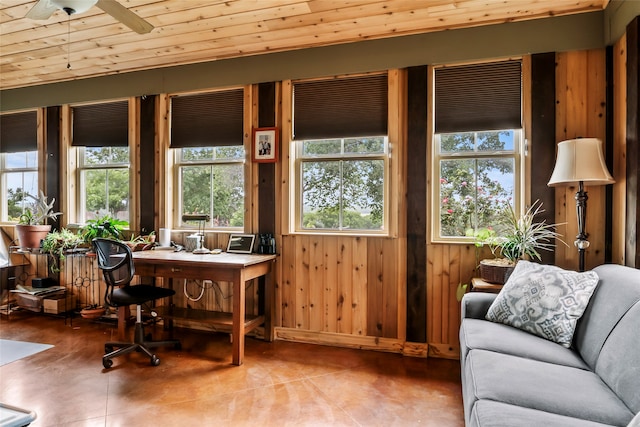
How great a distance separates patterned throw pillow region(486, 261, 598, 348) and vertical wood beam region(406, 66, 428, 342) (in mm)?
857

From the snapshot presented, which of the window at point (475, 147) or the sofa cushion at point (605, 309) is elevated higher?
the window at point (475, 147)

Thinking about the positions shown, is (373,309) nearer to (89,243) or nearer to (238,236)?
(238,236)

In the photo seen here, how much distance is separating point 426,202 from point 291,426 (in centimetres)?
193

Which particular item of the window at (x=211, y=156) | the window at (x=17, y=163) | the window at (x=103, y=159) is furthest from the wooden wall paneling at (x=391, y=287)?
the window at (x=17, y=163)

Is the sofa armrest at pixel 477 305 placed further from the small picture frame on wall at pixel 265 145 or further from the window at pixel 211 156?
the window at pixel 211 156

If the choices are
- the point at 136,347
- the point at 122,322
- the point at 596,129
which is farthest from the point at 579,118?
the point at 122,322

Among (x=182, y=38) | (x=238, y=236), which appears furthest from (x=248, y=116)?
(x=238, y=236)

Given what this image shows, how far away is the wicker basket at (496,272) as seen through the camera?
2547mm

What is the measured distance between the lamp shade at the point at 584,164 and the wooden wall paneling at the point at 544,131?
33 cm

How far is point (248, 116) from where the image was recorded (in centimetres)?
350

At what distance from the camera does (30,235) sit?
3.95 meters

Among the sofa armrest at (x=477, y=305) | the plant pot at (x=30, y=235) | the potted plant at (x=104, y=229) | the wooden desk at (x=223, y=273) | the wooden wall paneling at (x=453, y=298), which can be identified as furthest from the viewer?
the plant pot at (x=30, y=235)

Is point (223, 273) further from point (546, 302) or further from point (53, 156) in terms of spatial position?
point (53, 156)

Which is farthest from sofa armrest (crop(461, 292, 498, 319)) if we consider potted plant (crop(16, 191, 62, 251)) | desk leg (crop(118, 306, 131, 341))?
potted plant (crop(16, 191, 62, 251))
